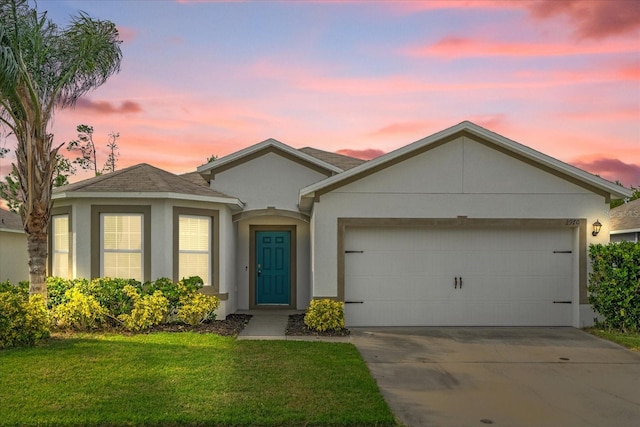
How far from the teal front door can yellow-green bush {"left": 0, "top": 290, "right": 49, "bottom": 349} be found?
638 centimetres

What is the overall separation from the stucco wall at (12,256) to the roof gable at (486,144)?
44.3 feet

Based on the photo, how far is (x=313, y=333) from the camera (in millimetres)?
10766

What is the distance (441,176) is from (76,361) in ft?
25.9

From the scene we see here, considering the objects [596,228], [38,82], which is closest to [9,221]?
[38,82]

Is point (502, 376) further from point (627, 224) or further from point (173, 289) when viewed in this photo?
point (627, 224)

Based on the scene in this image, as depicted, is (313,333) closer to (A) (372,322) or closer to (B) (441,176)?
(A) (372,322)

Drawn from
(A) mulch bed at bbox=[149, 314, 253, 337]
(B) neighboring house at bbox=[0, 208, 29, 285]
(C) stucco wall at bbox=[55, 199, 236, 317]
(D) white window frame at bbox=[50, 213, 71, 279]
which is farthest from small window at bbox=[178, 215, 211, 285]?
(B) neighboring house at bbox=[0, 208, 29, 285]

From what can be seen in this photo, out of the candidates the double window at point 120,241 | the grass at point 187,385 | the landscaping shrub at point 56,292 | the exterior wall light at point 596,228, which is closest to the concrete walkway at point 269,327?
the grass at point 187,385

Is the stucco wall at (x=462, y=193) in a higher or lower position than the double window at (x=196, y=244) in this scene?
higher

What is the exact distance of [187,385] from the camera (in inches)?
273

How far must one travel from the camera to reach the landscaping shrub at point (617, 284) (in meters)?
10.8

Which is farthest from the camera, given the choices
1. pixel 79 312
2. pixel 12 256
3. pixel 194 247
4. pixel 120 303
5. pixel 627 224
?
pixel 12 256

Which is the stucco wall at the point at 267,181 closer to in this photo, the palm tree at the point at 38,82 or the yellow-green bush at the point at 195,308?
the yellow-green bush at the point at 195,308

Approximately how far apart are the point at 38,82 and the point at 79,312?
190 inches
